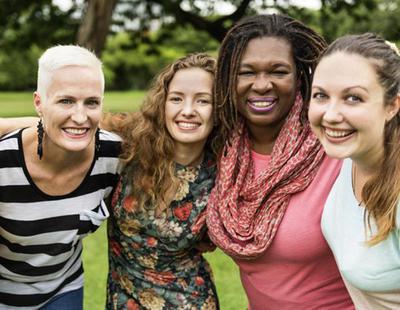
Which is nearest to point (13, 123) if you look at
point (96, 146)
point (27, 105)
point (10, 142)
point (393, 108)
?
point (10, 142)

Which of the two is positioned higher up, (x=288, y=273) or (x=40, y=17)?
(x=40, y=17)

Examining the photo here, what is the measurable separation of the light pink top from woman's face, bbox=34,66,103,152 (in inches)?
39.4

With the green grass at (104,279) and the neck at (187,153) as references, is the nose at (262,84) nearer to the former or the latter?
the neck at (187,153)

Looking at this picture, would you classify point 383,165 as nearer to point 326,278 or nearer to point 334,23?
point 326,278

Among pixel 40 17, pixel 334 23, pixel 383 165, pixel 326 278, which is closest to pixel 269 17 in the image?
pixel 383 165

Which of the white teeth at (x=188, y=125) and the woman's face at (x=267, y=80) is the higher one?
the woman's face at (x=267, y=80)

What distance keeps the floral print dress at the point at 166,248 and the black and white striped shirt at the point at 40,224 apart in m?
0.18

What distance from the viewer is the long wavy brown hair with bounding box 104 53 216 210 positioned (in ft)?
10.5

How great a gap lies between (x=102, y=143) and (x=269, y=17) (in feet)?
3.54

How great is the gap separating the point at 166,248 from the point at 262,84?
3.20 ft

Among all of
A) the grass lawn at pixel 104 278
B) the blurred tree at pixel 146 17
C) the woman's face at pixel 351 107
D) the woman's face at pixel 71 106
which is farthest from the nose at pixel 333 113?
the blurred tree at pixel 146 17

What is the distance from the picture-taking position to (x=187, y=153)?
326cm

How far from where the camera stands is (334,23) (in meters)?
13.5

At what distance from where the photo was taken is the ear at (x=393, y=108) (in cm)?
233
